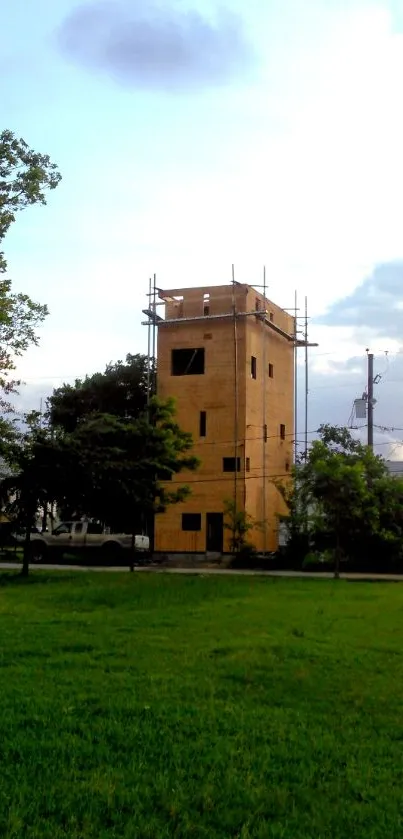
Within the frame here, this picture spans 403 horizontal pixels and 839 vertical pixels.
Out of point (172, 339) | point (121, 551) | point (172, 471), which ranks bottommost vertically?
point (121, 551)

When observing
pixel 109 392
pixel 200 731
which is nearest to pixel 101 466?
pixel 200 731

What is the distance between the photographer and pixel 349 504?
2888 centimetres

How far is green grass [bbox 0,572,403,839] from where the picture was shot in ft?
13.6

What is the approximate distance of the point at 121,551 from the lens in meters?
37.6

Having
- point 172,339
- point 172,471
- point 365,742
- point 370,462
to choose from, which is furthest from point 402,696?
point 172,339

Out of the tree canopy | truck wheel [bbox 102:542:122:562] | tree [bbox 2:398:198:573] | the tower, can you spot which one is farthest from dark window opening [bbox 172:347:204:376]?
tree [bbox 2:398:198:573]

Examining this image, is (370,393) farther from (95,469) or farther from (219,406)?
(95,469)

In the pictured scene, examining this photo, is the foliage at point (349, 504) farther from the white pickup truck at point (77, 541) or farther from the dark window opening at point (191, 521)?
the white pickup truck at point (77, 541)

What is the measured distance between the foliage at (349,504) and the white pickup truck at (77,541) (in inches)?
307

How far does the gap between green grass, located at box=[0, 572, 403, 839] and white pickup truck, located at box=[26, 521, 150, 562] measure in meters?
26.4

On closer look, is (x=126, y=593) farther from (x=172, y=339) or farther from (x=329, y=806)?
(x=172, y=339)

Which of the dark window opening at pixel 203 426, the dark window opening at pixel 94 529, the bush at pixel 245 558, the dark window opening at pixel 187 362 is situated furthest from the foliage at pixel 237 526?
the dark window opening at pixel 187 362

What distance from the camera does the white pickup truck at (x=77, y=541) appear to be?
1485 inches

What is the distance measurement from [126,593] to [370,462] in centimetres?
1682
